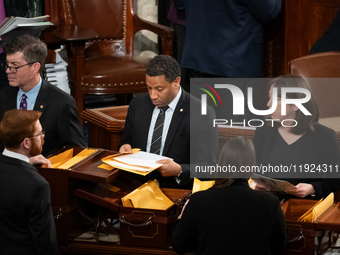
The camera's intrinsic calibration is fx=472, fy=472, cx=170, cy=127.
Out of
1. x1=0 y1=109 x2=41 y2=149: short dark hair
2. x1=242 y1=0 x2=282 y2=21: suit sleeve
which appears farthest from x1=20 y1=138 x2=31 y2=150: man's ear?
x1=242 y1=0 x2=282 y2=21: suit sleeve

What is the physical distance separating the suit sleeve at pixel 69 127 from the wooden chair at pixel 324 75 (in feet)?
5.10

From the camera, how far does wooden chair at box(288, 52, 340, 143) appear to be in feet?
10.8

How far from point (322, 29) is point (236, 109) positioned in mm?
1057

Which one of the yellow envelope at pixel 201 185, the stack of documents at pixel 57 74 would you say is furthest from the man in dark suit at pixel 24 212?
the stack of documents at pixel 57 74

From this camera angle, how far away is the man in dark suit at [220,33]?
342 centimetres

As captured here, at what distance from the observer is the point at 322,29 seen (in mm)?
4047

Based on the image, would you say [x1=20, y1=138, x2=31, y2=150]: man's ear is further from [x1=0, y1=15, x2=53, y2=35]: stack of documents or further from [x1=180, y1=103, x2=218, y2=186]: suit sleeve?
[x1=0, y1=15, x2=53, y2=35]: stack of documents

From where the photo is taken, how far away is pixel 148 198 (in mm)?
2270

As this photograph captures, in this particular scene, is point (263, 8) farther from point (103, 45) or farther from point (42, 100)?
point (103, 45)

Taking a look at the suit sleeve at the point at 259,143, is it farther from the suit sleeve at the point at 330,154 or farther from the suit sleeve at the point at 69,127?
the suit sleeve at the point at 69,127

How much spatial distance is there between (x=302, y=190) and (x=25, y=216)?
1.28m

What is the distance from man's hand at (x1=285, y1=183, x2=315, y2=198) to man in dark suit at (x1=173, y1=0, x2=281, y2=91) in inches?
54.6

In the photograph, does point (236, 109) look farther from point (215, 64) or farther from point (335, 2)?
point (335, 2)

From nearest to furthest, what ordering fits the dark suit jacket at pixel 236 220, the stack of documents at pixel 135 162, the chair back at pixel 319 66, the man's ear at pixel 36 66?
the dark suit jacket at pixel 236 220 → the stack of documents at pixel 135 162 → the man's ear at pixel 36 66 → the chair back at pixel 319 66
